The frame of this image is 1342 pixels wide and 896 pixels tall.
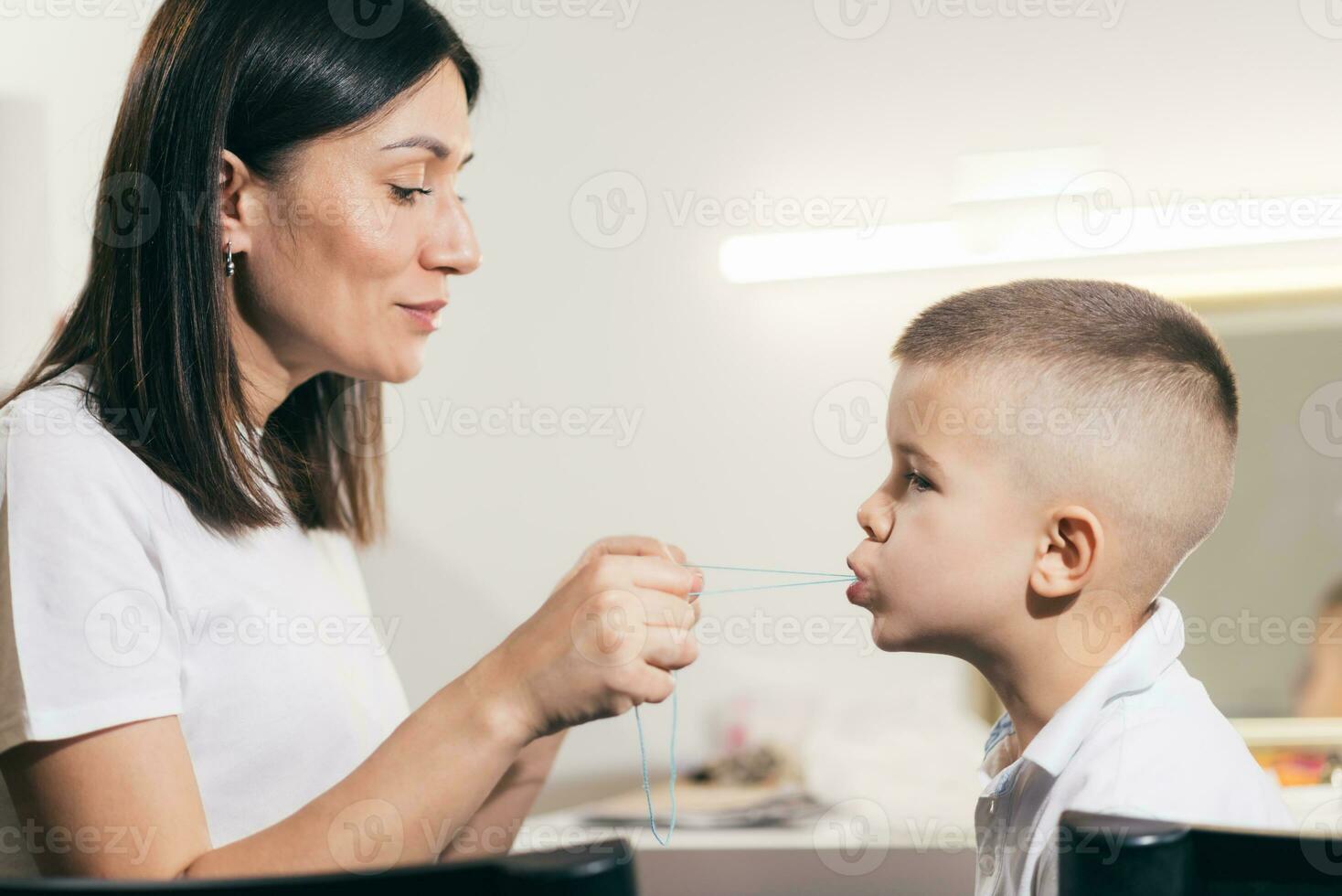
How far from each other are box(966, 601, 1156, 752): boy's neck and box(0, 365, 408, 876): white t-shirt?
0.61 m

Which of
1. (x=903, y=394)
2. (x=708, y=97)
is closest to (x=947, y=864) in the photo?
(x=903, y=394)

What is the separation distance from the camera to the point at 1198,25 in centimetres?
173

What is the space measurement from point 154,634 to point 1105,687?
0.78 metres

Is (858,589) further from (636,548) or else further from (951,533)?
(636,548)

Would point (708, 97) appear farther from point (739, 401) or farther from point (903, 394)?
point (903, 394)

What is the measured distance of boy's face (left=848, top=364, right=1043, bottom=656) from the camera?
98 cm

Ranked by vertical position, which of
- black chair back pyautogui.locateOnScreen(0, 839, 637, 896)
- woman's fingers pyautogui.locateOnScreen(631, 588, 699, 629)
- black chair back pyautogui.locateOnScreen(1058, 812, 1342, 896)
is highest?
woman's fingers pyautogui.locateOnScreen(631, 588, 699, 629)

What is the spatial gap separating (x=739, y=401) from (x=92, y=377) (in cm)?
112

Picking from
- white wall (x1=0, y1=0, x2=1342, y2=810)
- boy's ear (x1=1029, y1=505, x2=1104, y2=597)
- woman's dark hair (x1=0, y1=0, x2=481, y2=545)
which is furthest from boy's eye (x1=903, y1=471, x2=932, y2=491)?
white wall (x1=0, y1=0, x2=1342, y2=810)

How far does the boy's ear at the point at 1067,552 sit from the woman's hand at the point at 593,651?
33 cm

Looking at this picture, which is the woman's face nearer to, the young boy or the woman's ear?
the woman's ear

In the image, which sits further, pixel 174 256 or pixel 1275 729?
pixel 1275 729

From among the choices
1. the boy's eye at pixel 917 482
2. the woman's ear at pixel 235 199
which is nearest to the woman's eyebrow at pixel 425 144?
the woman's ear at pixel 235 199

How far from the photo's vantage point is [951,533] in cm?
98
